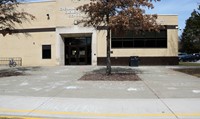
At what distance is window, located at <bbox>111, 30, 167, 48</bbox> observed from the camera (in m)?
38.0

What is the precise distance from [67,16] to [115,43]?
6049mm

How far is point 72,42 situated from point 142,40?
27.0ft

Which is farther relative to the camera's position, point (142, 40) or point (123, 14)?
point (142, 40)

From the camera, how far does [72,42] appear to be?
41.1 metres

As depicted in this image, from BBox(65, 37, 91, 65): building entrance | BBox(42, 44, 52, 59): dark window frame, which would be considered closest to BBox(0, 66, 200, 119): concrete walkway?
BBox(42, 44, 52, 59): dark window frame

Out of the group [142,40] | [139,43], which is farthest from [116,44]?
[142,40]

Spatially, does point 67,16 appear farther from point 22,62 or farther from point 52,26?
point 22,62

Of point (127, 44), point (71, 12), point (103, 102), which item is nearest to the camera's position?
point (103, 102)

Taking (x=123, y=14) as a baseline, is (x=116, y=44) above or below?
below

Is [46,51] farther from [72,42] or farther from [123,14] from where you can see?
[123,14]

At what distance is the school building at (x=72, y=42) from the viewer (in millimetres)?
38000

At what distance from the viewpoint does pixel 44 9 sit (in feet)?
131

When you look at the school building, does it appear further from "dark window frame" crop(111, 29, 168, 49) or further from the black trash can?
the black trash can

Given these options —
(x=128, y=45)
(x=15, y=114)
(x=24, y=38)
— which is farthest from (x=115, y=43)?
(x=15, y=114)
